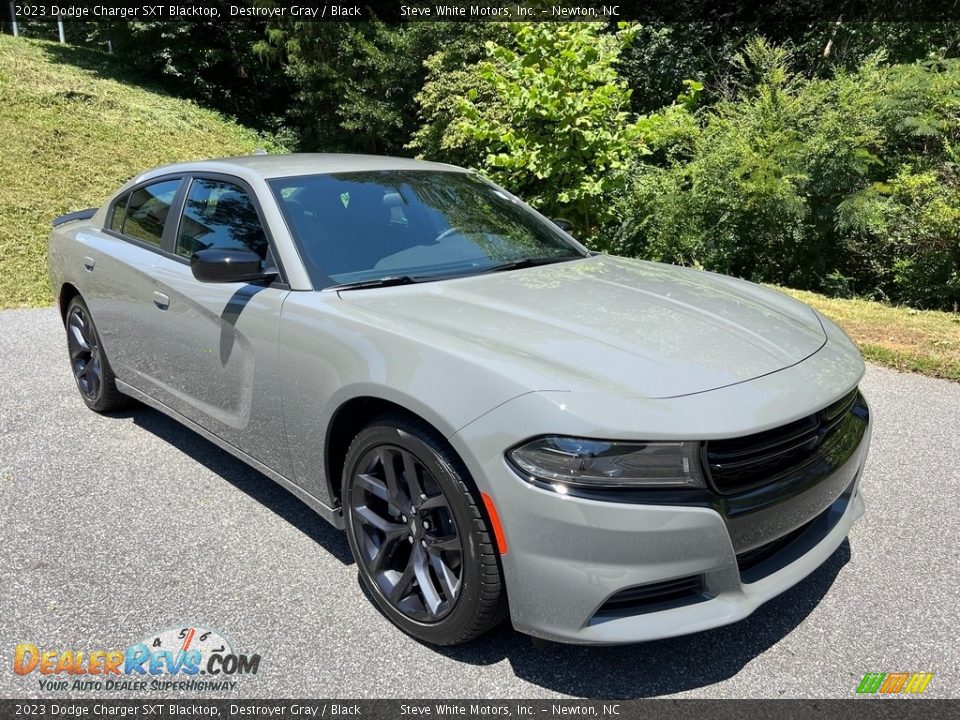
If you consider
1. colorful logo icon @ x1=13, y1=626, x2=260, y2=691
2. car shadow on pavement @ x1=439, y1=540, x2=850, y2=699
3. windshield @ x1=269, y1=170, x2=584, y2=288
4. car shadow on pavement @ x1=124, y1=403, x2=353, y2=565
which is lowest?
car shadow on pavement @ x1=124, y1=403, x2=353, y2=565

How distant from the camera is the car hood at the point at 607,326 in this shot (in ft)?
7.39

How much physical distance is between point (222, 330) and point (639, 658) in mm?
2145

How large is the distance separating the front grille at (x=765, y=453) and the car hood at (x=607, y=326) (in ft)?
0.62

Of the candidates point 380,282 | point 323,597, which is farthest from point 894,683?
point 380,282

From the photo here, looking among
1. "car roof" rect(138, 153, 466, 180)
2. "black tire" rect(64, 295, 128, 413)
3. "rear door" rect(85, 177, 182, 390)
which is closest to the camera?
"car roof" rect(138, 153, 466, 180)

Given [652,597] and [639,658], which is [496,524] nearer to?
[652,597]

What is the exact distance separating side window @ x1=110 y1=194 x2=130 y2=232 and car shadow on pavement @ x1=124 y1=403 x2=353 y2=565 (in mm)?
1203

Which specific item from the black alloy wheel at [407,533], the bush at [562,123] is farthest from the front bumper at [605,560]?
the bush at [562,123]

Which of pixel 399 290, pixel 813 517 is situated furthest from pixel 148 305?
pixel 813 517

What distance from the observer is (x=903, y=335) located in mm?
6238

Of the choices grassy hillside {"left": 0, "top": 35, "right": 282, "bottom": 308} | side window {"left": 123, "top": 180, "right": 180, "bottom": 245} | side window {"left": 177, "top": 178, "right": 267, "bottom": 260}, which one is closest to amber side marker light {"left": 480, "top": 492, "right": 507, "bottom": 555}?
side window {"left": 177, "top": 178, "right": 267, "bottom": 260}

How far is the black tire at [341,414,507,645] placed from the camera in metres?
2.25

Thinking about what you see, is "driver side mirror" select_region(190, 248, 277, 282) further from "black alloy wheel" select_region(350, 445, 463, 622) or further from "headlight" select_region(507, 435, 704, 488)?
"headlight" select_region(507, 435, 704, 488)

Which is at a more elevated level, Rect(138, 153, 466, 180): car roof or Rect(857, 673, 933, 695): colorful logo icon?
Rect(138, 153, 466, 180): car roof
